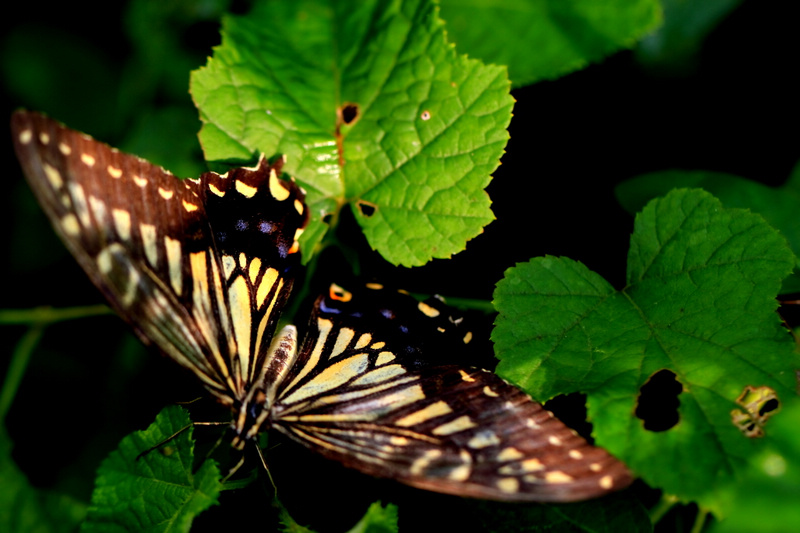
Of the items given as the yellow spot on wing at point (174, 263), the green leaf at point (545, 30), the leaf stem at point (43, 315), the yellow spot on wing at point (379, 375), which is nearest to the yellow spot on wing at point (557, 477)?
the yellow spot on wing at point (379, 375)

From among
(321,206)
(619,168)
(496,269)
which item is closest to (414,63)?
(321,206)

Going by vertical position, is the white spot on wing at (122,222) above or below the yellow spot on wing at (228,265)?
above

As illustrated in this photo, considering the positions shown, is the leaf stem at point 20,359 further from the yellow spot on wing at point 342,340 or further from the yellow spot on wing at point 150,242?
the yellow spot on wing at point 342,340

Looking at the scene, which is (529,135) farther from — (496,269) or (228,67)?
(228,67)

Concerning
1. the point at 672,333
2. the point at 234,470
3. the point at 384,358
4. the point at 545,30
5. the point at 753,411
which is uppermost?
the point at 545,30

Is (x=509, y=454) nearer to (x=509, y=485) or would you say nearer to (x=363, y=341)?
(x=509, y=485)

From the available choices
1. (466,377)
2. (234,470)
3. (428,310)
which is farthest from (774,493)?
(234,470)
